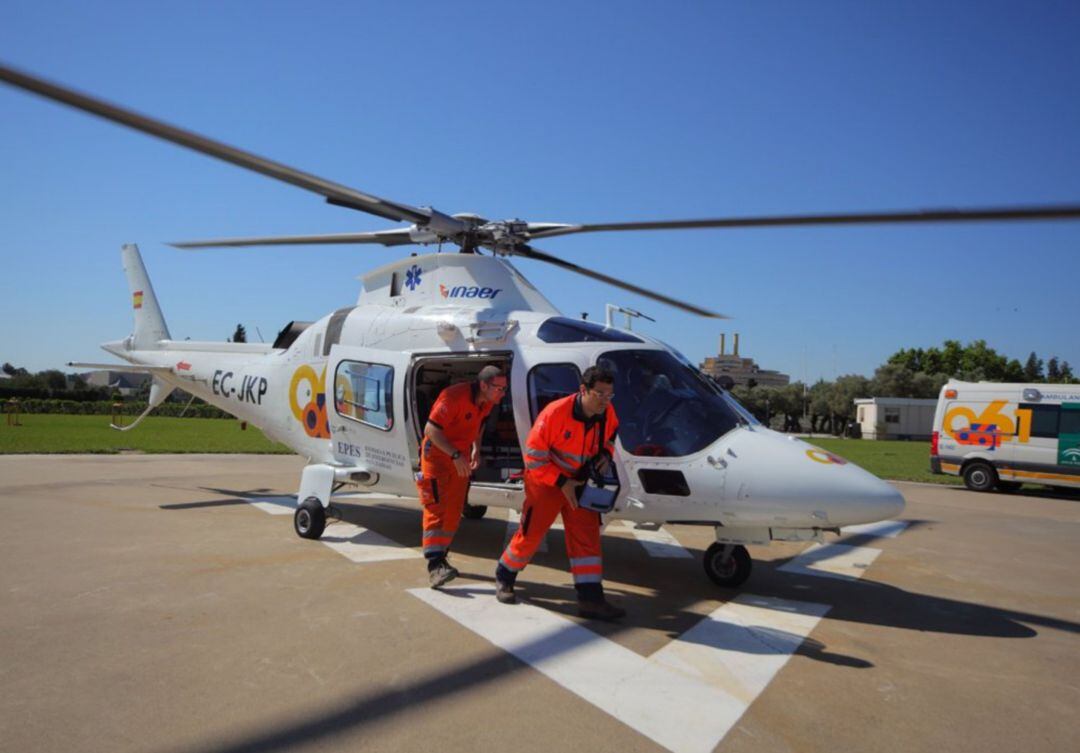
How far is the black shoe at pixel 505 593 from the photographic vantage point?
16.7ft

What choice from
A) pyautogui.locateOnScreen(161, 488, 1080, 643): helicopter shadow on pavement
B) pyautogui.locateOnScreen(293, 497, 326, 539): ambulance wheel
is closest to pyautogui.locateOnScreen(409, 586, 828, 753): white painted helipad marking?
pyautogui.locateOnScreen(161, 488, 1080, 643): helicopter shadow on pavement

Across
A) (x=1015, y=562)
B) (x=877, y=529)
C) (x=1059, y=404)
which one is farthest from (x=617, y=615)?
(x=1059, y=404)

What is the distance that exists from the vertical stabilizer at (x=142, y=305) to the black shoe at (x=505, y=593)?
8733 millimetres

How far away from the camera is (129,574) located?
18.2 ft

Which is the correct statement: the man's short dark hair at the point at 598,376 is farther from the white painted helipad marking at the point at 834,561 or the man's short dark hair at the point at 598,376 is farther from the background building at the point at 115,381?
the background building at the point at 115,381

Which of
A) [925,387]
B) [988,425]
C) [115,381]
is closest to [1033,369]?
[925,387]

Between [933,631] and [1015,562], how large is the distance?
377 cm

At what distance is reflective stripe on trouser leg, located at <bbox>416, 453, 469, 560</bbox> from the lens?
5.67 metres

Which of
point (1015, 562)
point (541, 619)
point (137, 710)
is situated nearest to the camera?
point (137, 710)

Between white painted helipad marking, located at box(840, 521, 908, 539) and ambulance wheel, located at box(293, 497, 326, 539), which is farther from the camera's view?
white painted helipad marking, located at box(840, 521, 908, 539)

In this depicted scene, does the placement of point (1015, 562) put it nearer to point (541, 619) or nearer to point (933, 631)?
point (933, 631)

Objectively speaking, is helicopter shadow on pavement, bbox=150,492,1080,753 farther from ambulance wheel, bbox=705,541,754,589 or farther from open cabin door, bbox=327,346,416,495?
open cabin door, bbox=327,346,416,495

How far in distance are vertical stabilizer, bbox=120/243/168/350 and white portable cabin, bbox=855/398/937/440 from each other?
5100 cm

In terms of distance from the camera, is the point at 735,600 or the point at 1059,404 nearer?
the point at 735,600
